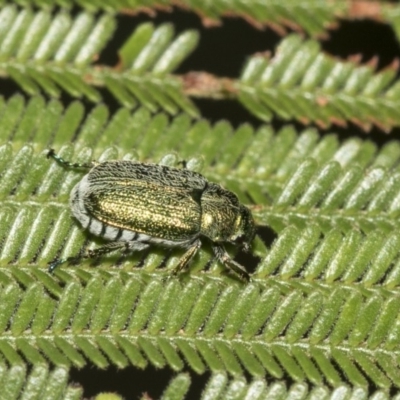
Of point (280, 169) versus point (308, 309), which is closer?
point (308, 309)

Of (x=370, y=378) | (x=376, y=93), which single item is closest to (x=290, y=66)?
(x=376, y=93)

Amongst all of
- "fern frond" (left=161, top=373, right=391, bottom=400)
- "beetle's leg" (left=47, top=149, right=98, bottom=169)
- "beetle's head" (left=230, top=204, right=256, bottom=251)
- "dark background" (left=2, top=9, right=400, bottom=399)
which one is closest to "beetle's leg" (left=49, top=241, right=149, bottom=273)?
"beetle's leg" (left=47, top=149, right=98, bottom=169)

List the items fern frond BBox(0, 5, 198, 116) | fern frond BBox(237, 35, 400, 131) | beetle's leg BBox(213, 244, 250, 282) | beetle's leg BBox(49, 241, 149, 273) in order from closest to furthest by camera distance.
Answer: beetle's leg BBox(49, 241, 149, 273) < beetle's leg BBox(213, 244, 250, 282) < fern frond BBox(0, 5, 198, 116) < fern frond BBox(237, 35, 400, 131)

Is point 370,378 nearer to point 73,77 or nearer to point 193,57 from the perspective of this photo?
point 73,77

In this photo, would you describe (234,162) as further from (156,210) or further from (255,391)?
(255,391)

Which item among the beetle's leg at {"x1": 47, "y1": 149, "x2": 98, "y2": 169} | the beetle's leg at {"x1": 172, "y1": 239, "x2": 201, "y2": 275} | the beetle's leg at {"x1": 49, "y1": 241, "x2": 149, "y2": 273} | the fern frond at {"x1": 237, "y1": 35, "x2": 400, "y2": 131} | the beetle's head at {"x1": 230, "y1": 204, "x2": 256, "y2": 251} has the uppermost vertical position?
the fern frond at {"x1": 237, "y1": 35, "x2": 400, "y2": 131}

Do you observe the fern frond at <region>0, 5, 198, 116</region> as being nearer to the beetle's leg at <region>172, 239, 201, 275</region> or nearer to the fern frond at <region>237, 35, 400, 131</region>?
the fern frond at <region>237, 35, 400, 131</region>
